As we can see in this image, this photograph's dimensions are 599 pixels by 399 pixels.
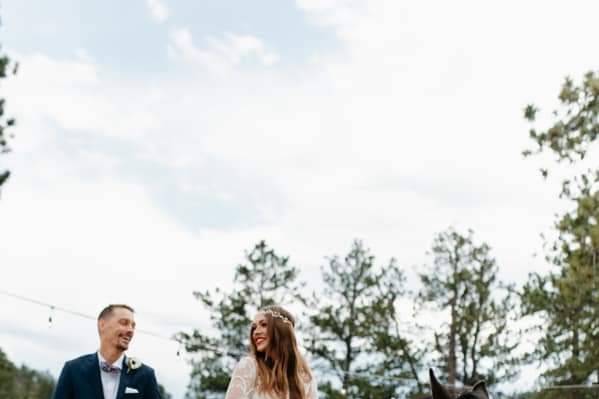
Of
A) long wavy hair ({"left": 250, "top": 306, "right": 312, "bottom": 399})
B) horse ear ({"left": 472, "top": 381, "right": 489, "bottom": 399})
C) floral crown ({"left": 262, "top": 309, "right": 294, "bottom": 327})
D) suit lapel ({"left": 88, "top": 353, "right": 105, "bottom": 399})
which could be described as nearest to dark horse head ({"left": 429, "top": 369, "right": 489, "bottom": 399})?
horse ear ({"left": 472, "top": 381, "right": 489, "bottom": 399})

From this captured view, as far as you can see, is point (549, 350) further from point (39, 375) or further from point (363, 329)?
point (39, 375)

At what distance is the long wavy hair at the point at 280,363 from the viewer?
3.46 m

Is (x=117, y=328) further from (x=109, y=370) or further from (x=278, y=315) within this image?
(x=278, y=315)

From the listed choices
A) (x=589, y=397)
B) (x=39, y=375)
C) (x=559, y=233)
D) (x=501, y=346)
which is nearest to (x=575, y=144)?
(x=559, y=233)

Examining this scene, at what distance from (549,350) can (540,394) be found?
6.57 feet

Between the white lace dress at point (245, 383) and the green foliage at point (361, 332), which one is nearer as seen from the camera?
the white lace dress at point (245, 383)

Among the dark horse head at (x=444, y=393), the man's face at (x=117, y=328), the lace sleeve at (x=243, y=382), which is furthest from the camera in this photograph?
the man's face at (x=117, y=328)

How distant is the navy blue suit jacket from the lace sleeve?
601 millimetres

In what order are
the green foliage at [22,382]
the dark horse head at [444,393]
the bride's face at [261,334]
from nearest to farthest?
the dark horse head at [444,393] < the bride's face at [261,334] < the green foliage at [22,382]

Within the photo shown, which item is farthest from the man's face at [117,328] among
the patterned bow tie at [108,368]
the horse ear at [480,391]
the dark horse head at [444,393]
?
the horse ear at [480,391]

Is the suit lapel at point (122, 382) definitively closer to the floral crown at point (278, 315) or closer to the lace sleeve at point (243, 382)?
the lace sleeve at point (243, 382)

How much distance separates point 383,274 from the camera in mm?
29969

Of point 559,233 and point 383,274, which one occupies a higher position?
point 383,274

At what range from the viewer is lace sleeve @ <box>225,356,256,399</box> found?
3.39m
